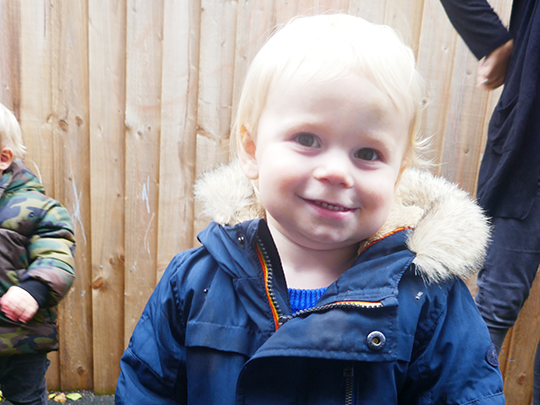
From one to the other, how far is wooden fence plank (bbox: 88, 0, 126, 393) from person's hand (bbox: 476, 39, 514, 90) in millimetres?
1627

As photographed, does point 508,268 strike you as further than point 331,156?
Yes

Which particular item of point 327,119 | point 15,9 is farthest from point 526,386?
point 15,9

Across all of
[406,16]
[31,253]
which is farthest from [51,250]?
[406,16]

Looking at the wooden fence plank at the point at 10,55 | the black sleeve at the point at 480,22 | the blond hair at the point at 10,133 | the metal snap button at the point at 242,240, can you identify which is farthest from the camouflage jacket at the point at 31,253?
the black sleeve at the point at 480,22

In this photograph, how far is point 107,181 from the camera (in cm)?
210

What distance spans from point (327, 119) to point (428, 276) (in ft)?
1.29

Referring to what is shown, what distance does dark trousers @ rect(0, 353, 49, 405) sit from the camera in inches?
68.6

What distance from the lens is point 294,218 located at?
86 centimetres

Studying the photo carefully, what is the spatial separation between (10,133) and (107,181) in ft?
1.54

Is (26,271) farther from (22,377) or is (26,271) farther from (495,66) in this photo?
(495,66)

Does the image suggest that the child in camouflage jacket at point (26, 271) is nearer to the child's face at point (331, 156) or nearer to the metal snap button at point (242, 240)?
the metal snap button at point (242, 240)

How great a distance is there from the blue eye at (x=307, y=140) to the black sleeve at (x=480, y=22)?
1161mm

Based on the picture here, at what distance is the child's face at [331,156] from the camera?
779 millimetres

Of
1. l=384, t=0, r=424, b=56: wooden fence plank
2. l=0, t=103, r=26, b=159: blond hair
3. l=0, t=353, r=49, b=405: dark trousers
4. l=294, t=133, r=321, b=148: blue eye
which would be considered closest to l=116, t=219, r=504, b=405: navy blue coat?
l=294, t=133, r=321, b=148: blue eye
